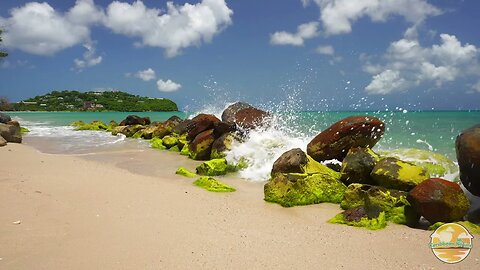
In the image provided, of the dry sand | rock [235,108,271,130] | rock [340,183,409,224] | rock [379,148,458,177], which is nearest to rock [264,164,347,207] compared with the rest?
the dry sand

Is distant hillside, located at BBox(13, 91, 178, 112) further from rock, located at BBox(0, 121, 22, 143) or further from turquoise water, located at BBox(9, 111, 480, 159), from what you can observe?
rock, located at BBox(0, 121, 22, 143)

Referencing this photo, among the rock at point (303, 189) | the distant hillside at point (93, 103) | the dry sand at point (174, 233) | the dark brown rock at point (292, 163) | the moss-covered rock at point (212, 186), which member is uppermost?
the distant hillside at point (93, 103)

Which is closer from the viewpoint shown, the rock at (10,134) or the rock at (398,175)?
the rock at (398,175)

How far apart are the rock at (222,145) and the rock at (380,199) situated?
486 centimetres

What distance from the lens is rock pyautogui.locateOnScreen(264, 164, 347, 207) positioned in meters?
6.05

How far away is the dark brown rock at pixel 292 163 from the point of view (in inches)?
277

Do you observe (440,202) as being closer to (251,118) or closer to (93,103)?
(251,118)

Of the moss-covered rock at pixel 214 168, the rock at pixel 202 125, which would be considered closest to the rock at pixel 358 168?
the moss-covered rock at pixel 214 168

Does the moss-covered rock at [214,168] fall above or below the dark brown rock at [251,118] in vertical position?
below

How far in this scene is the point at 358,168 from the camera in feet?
21.5

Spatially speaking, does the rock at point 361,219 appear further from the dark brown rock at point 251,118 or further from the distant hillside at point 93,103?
the distant hillside at point 93,103

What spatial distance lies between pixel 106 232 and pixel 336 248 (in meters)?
2.41

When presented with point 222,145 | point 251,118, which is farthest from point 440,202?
point 251,118

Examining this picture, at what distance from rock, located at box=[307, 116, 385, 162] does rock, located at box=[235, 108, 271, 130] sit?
384cm
